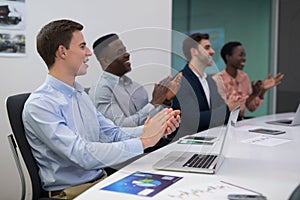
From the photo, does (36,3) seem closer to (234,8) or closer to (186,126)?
(186,126)

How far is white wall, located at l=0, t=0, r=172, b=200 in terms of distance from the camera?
2.78 m

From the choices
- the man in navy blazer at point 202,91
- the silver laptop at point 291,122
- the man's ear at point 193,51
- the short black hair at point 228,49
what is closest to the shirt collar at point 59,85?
the man in navy blazer at point 202,91

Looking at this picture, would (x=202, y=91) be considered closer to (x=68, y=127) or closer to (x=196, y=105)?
(x=196, y=105)

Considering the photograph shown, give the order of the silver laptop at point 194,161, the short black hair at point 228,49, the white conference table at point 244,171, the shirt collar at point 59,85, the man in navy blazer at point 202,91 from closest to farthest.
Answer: the white conference table at point 244,171 < the silver laptop at point 194,161 < the shirt collar at point 59,85 < the man in navy blazer at point 202,91 < the short black hair at point 228,49

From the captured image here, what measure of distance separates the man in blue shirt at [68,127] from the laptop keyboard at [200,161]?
152 mm

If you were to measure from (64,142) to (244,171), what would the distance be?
27.4 inches

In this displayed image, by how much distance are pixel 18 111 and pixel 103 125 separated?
47 cm

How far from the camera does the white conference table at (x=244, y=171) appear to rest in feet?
4.23

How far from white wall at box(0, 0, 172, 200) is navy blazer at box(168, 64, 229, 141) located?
21 centimetres

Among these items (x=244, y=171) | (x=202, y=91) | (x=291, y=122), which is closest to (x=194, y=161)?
(x=244, y=171)

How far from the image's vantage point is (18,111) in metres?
1.67

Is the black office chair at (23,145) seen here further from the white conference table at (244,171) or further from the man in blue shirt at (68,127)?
the white conference table at (244,171)

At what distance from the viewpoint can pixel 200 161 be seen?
1.67m

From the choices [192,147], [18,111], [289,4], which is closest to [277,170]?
[192,147]
